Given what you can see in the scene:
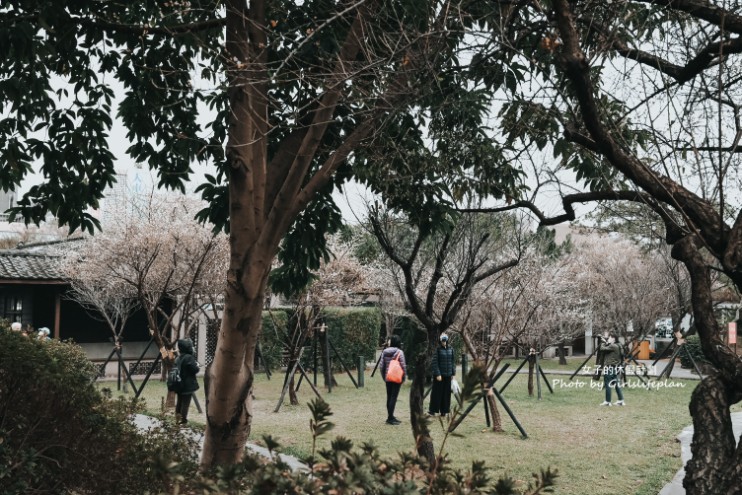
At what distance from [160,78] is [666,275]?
18.9 meters

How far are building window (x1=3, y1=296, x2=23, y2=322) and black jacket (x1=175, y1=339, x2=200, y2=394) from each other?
1312 centimetres

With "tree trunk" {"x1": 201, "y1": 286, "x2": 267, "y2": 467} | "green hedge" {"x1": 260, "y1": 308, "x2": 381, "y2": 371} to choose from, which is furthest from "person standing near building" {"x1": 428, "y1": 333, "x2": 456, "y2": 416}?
"green hedge" {"x1": 260, "y1": 308, "x2": 381, "y2": 371}

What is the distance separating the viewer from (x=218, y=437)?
6.36 meters

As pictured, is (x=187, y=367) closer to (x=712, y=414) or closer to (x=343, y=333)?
(x=712, y=414)

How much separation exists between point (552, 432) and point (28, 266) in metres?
16.5

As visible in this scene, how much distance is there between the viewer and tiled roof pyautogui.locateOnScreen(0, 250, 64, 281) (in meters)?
21.1

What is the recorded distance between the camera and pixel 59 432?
568 cm

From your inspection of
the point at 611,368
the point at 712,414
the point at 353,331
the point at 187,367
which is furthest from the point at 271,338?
the point at 712,414

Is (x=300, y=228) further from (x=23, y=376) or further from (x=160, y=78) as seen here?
(x=23, y=376)

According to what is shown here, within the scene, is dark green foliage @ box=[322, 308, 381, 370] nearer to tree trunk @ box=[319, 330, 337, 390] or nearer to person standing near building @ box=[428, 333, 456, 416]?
tree trunk @ box=[319, 330, 337, 390]

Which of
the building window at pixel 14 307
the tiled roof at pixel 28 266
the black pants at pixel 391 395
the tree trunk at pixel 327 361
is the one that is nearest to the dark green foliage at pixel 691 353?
the tree trunk at pixel 327 361

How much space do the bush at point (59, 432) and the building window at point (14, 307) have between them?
60.2ft

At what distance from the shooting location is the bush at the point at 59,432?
548cm

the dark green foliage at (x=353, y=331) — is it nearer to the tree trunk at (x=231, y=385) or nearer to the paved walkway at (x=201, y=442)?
the paved walkway at (x=201, y=442)
